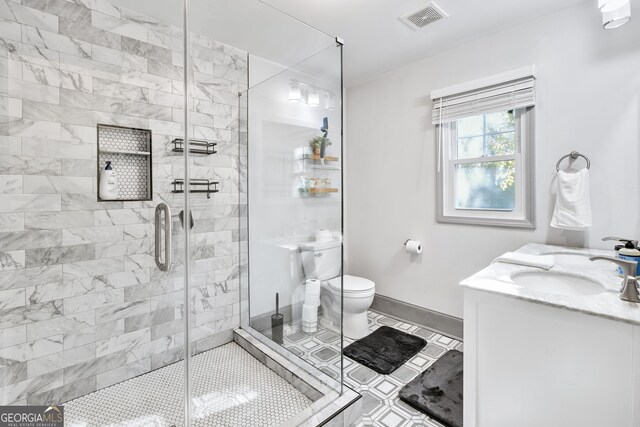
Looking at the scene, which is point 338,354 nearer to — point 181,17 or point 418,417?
point 418,417

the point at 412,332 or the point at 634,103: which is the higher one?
the point at 634,103

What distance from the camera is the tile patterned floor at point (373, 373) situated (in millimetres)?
1636

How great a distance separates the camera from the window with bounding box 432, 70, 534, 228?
214cm

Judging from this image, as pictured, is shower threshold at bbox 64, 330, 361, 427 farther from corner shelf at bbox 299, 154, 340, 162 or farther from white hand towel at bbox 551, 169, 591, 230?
white hand towel at bbox 551, 169, 591, 230

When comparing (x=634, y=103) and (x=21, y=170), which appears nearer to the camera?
(x=21, y=170)

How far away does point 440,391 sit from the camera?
1.80 metres

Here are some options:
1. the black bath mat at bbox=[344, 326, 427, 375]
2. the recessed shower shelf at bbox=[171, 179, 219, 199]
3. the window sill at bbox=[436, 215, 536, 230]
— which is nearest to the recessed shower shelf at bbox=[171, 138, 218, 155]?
the recessed shower shelf at bbox=[171, 179, 219, 199]

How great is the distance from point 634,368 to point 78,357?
2383mm

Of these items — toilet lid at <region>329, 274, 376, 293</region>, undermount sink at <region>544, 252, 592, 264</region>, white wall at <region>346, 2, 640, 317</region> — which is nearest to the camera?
undermount sink at <region>544, 252, 592, 264</region>

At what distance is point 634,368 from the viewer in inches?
37.9

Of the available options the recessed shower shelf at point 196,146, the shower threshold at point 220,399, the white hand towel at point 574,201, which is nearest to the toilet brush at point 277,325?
the shower threshold at point 220,399

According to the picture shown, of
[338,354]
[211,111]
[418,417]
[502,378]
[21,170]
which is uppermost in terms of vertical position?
[211,111]

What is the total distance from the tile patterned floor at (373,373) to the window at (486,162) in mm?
1067

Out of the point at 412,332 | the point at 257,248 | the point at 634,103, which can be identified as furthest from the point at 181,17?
the point at 412,332
